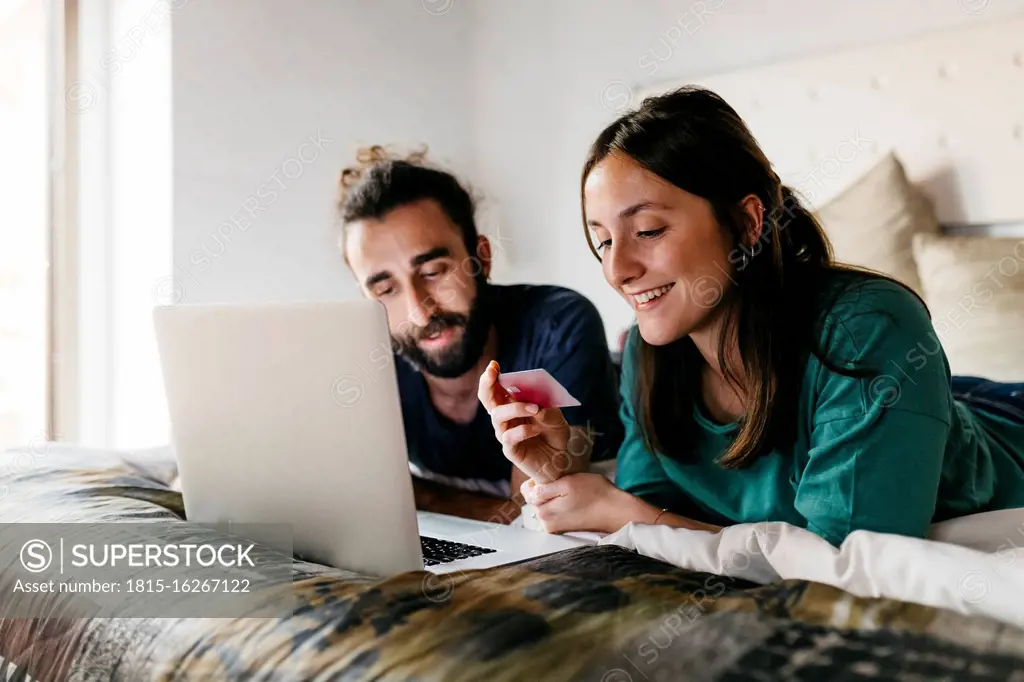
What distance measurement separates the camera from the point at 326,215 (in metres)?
2.96

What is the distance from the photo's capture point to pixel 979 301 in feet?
6.54

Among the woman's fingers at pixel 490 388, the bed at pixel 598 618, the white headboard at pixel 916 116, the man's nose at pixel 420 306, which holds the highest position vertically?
the white headboard at pixel 916 116

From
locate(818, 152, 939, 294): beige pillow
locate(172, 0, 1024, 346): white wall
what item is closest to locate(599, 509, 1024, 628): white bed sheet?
locate(818, 152, 939, 294): beige pillow

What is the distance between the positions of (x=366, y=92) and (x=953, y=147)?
175cm

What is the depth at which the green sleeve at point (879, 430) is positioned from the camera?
104cm

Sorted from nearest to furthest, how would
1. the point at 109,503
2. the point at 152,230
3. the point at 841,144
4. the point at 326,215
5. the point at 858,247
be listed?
the point at 109,503, the point at 858,247, the point at 841,144, the point at 152,230, the point at 326,215

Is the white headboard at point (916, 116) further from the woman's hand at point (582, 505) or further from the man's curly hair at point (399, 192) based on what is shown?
the woman's hand at point (582, 505)

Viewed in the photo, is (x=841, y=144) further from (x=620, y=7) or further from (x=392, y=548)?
(x=392, y=548)

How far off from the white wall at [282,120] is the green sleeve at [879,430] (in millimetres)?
1934

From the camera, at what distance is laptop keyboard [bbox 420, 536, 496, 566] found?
114 centimetres

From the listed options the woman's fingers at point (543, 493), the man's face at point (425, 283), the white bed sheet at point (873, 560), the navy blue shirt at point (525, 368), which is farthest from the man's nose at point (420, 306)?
the white bed sheet at point (873, 560)

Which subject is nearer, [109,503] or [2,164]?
[109,503]

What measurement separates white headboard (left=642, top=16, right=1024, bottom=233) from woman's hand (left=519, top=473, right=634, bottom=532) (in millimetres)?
1436

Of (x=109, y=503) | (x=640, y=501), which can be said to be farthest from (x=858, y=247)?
(x=109, y=503)
